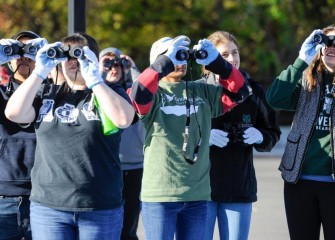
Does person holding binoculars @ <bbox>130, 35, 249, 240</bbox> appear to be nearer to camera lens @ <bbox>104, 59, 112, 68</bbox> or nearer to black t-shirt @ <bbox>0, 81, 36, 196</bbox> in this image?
black t-shirt @ <bbox>0, 81, 36, 196</bbox>

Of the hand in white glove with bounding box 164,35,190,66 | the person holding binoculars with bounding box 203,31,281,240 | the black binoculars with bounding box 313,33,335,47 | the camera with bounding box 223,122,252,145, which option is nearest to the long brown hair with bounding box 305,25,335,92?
the black binoculars with bounding box 313,33,335,47

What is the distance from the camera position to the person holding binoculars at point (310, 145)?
16.8 feet

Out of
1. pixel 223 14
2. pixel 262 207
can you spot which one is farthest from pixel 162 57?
pixel 223 14

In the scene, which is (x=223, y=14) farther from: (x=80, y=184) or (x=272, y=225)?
(x=80, y=184)

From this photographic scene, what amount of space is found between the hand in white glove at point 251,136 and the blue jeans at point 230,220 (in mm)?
419

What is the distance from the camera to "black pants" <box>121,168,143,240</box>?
6781 mm

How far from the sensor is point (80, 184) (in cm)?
441

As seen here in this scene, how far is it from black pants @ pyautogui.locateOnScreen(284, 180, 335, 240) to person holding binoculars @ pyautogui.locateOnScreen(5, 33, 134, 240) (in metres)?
1.25

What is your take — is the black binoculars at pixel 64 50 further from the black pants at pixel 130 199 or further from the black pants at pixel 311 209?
the black pants at pixel 130 199

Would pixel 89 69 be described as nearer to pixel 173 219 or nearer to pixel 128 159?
pixel 173 219

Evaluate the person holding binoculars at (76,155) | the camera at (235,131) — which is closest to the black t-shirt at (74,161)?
the person holding binoculars at (76,155)

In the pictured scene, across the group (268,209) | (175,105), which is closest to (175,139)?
(175,105)

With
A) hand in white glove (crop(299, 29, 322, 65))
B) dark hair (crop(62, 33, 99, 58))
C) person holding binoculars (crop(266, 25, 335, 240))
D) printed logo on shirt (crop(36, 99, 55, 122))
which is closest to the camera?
printed logo on shirt (crop(36, 99, 55, 122))

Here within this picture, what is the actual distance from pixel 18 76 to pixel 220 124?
1.37 m
